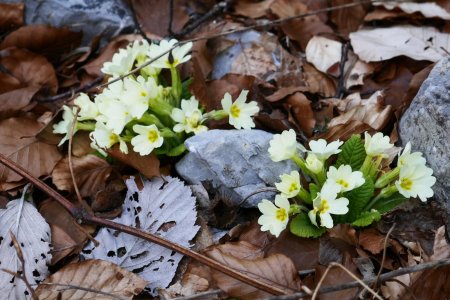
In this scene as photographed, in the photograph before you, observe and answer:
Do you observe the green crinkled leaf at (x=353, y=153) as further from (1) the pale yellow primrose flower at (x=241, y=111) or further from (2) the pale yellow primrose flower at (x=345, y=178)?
(1) the pale yellow primrose flower at (x=241, y=111)

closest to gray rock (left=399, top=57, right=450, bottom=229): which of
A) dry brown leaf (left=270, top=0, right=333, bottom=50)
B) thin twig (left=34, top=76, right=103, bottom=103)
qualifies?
dry brown leaf (left=270, top=0, right=333, bottom=50)

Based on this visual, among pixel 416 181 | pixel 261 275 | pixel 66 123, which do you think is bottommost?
pixel 261 275

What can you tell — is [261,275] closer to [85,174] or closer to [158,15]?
[85,174]

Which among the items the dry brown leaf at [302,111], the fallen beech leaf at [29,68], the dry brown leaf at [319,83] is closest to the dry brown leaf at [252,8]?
the dry brown leaf at [319,83]

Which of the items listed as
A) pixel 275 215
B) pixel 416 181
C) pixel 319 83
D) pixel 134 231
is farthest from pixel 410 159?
pixel 134 231

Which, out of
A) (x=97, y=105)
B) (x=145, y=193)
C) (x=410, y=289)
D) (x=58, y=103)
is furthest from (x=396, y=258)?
(x=58, y=103)
